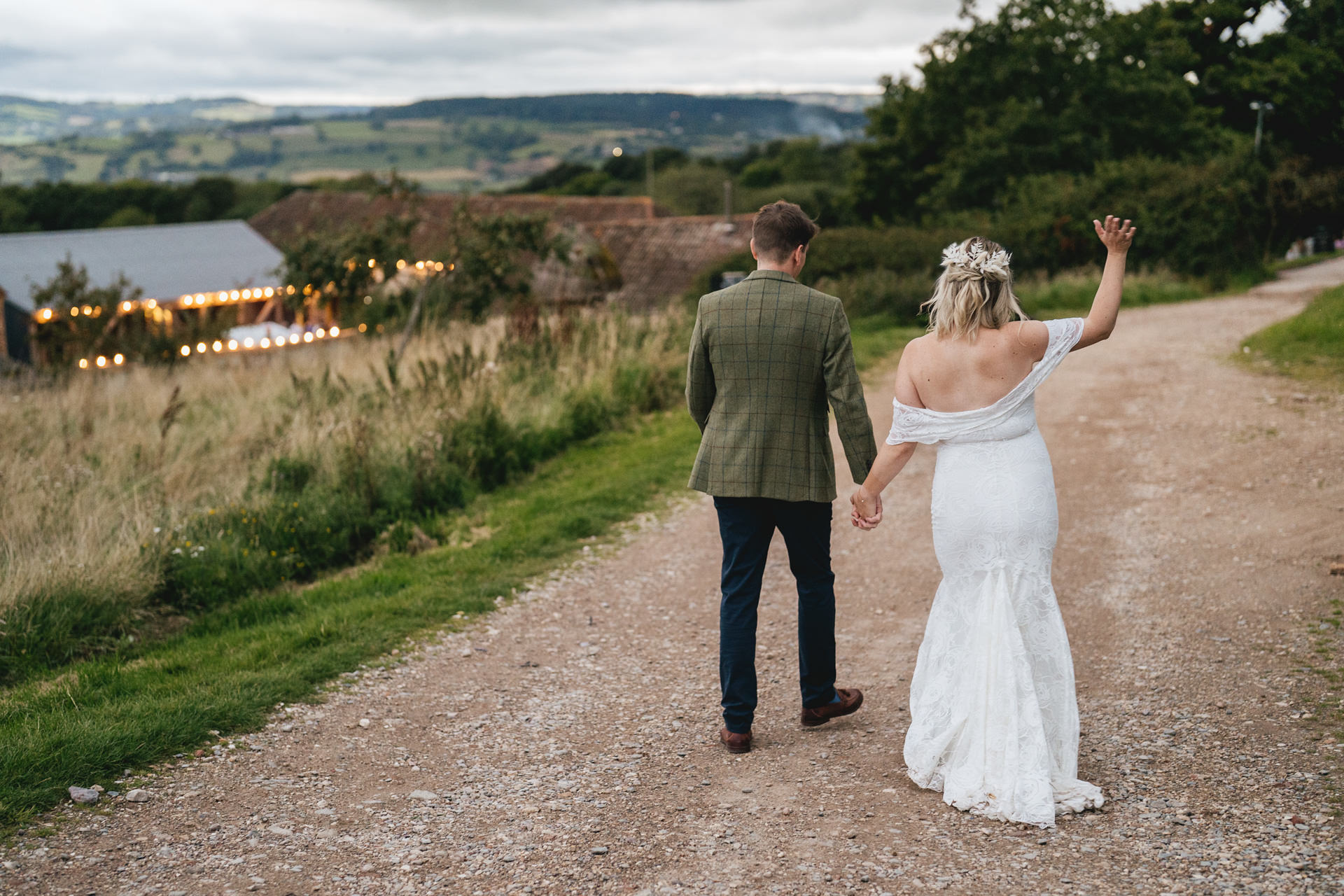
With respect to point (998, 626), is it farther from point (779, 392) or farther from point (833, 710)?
point (779, 392)

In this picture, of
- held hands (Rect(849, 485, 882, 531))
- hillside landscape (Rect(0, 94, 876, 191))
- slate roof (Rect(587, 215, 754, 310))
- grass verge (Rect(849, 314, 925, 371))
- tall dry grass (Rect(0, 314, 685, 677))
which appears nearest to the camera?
held hands (Rect(849, 485, 882, 531))

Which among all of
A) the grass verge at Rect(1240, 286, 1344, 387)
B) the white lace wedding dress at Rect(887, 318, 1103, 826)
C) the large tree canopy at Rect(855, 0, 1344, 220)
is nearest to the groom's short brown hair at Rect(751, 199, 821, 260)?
the white lace wedding dress at Rect(887, 318, 1103, 826)

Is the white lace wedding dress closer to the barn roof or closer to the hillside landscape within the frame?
the barn roof

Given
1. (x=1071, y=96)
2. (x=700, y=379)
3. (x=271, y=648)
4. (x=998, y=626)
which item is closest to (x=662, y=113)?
(x=1071, y=96)

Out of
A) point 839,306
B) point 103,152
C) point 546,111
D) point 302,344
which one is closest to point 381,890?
point 839,306

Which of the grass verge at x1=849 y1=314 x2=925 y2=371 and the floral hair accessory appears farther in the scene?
the grass verge at x1=849 y1=314 x2=925 y2=371

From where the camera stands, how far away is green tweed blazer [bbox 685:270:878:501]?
3.95 meters

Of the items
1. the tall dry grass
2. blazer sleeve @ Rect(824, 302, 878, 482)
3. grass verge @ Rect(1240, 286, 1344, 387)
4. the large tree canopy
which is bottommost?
the tall dry grass

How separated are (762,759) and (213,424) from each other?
8287mm

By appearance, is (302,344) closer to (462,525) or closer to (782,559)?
(462,525)

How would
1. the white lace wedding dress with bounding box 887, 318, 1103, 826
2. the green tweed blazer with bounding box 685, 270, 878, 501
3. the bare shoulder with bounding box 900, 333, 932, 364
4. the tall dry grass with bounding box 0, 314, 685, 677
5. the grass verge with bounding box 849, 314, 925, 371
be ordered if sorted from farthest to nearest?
the grass verge with bounding box 849, 314, 925, 371 → the tall dry grass with bounding box 0, 314, 685, 677 → the green tweed blazer with bounding box 685, 270, 878, 501 → the bare shoulder with bounding box 900, 333, 932, 364 → the white lace wedding dress with bounding box 887, 318, 1103, 826

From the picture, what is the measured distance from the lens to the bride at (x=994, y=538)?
11.7 feet

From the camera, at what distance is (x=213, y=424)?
10531 mm

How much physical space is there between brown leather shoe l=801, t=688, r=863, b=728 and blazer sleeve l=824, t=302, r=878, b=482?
1056 millimetres
